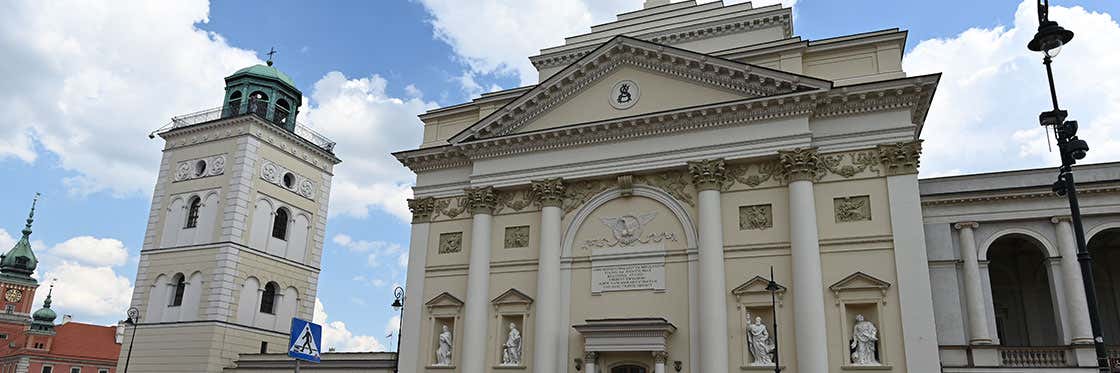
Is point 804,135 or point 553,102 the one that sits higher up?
point 553,102

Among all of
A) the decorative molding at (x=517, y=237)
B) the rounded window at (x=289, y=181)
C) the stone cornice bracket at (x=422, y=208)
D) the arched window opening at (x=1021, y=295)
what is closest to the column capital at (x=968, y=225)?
the arched window opening at (x=1021, y=295)

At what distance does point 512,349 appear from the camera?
22.5m

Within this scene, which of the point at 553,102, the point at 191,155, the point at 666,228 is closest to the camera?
the point at 666,228

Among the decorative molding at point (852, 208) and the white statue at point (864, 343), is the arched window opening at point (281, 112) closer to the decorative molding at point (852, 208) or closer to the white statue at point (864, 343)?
the decorative molding at point (852, 208)

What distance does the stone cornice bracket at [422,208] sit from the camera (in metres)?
25.8

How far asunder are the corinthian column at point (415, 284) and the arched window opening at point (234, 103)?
54.8ft

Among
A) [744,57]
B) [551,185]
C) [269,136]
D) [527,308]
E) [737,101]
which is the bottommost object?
[527,308]

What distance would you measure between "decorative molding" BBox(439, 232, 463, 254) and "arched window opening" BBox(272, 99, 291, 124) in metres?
17.7

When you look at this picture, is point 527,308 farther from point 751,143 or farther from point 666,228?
point 751,143

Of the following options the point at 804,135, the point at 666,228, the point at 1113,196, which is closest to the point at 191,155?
the point at 666,228

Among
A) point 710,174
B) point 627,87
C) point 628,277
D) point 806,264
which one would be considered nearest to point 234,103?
point 627,87

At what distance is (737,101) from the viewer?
68.6ft

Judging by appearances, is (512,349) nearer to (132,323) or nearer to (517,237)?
(517,237)

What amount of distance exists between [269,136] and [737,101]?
24.9 metres
